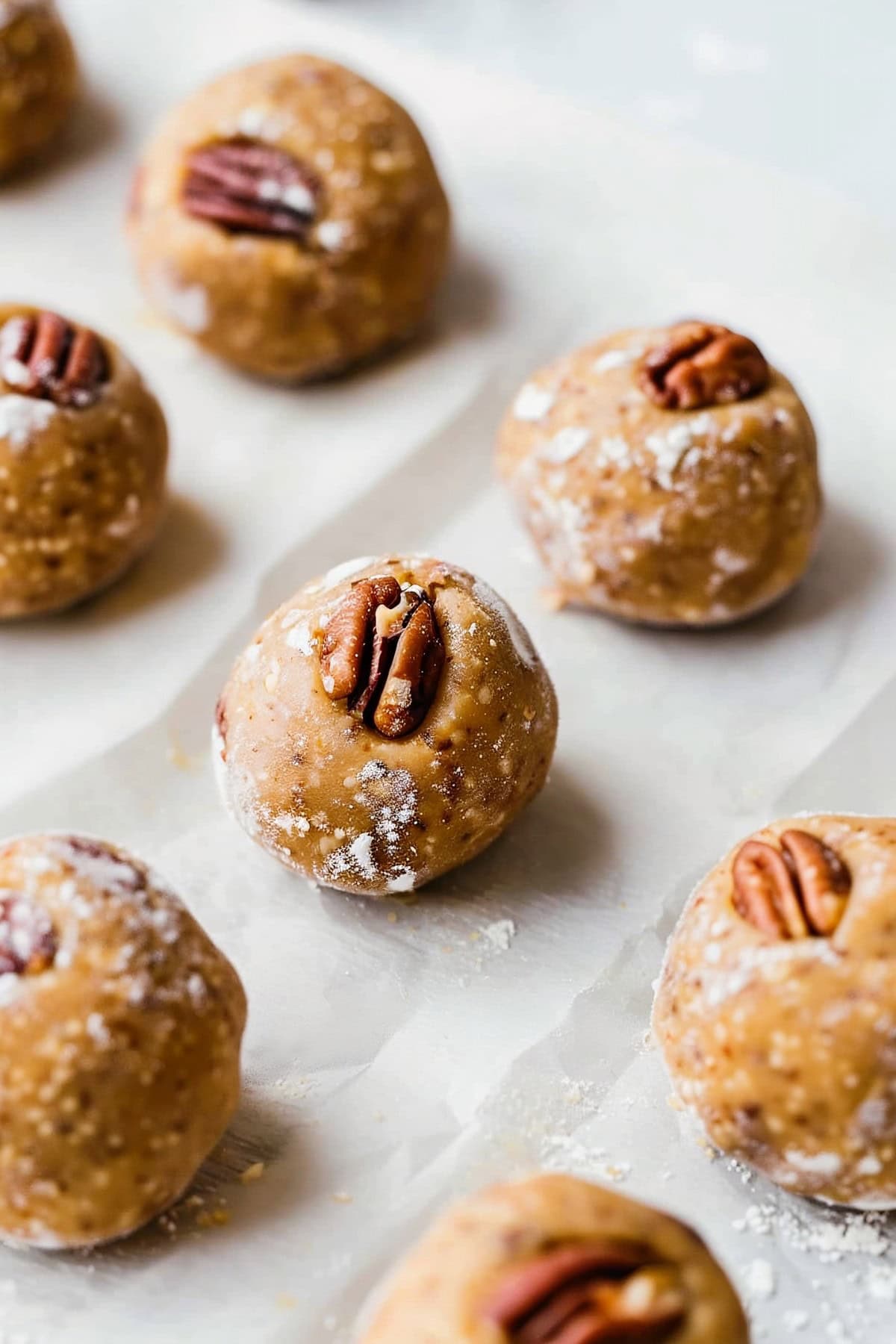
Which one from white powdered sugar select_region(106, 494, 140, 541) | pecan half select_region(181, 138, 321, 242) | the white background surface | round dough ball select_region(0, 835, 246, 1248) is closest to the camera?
round dough ball select_region(0, 835, 246, 1248)

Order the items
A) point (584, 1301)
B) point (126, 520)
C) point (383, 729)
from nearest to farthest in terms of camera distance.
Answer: point (584, 1301)
point (383, 729)
point (126, 520)

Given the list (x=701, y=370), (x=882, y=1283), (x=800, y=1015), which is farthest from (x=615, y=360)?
(x=882, y=1283)

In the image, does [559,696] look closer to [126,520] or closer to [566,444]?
[566,444]

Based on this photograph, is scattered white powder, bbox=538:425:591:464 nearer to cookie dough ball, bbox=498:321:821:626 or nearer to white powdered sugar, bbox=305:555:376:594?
cookie dough ball, bbox=498:321:821:626

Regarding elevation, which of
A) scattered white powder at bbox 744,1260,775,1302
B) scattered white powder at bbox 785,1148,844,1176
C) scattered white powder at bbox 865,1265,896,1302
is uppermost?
scattered white powder at bbox 785,1148,844,1176

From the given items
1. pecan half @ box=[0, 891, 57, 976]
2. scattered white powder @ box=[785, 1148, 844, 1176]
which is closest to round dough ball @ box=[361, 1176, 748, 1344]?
scattered white powder @ box=[785, 1148, 844, 1176]
